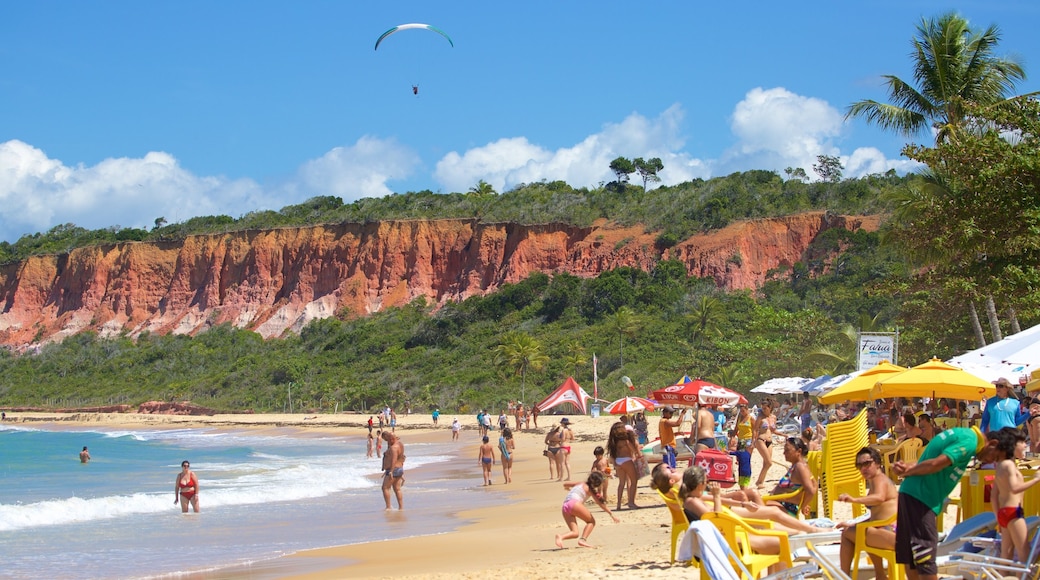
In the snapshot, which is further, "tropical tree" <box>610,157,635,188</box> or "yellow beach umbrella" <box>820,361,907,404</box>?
"tropical tree" <box>610,157,635,188</box>

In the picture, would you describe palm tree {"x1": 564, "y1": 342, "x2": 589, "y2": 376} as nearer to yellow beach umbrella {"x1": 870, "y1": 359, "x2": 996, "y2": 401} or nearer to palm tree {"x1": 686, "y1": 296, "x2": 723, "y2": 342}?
palm tree {"x1": 686, "y1": 296, "x2": 723, "y2": 342}

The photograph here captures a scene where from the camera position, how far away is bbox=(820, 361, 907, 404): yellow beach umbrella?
12.7 metres

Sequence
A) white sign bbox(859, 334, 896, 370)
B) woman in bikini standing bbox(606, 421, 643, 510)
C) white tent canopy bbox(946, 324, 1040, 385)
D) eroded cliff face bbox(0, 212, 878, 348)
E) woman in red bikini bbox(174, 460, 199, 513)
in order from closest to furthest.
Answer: white tent canopy bbox(946, 324, 1040, 385)
woman in bikini standing bbox(606, 421, 643, 510)
woman in red bikini bbox(174, 460, 199, 513)
white sign bbox(859, 334, 896, 370)
eroded cliff face bbox(0, 212, 878, 348)

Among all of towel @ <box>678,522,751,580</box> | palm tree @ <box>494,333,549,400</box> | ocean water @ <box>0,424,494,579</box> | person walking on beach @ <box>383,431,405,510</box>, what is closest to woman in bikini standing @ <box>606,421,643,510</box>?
ocean water @ <box>0,424,494,579</box>

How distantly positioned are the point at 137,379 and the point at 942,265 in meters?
58.6

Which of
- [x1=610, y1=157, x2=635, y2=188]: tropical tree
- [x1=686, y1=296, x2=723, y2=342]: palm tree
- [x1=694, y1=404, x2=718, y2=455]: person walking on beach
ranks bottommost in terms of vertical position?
[x1=694, y1=404, x2=718, y2=455]: person walking on beach

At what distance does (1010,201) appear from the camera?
14.0 meters

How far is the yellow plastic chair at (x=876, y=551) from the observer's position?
242 inches

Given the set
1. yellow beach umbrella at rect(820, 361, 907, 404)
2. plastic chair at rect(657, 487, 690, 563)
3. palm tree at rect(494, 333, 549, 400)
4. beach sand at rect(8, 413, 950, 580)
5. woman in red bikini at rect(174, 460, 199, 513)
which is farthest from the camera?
palm tree at rect(494, 333, 549, 400)

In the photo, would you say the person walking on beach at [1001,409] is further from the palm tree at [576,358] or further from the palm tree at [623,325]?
the palm tree at [576,358]

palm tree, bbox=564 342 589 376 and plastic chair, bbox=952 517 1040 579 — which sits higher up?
palm tree, bbox=564 342 589 376

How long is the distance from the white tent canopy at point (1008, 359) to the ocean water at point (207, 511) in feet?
20.9

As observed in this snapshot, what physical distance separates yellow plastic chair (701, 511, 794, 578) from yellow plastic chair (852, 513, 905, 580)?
0.39 meters

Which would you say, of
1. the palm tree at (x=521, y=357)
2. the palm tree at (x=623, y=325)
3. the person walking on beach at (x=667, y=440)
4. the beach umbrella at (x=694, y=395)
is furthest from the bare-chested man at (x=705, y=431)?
the palm tree at (x=623, y=325)
